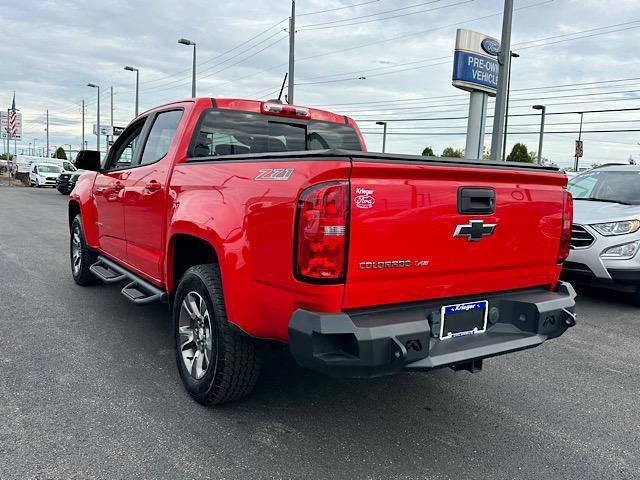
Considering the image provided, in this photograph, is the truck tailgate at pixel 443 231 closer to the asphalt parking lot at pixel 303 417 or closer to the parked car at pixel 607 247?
the asphalt parking lot at pixel 303 417

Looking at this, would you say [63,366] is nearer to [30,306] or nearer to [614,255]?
[30,306]

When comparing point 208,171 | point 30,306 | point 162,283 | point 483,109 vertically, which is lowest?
point 30,306

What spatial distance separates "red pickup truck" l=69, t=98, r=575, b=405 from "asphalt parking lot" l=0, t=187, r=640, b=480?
14.6 inches

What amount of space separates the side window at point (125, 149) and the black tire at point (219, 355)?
6.98 ft

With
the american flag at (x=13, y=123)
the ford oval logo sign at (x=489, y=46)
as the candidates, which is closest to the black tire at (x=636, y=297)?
the ford oval logo sign at (x=489, y=46)

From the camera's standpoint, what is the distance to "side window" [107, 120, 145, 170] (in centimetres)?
510

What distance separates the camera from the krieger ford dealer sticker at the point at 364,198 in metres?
2.54

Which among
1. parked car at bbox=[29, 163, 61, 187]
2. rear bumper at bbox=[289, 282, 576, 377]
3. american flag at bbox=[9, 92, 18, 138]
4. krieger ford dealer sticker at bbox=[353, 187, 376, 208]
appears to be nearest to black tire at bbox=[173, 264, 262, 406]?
rear bumper at bbox=[289, 282, 576, 377]

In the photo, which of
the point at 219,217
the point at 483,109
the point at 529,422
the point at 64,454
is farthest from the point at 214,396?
A: the point at 483,109

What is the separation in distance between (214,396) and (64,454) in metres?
0.84

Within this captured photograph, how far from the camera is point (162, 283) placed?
412cm

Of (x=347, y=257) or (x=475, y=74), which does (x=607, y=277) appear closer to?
(x=347, y=257)

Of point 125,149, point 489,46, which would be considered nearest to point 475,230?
point 125,149

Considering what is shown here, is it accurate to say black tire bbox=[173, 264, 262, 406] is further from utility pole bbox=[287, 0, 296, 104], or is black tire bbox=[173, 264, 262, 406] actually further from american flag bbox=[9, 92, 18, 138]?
american flag bbox=[9, 92, 18, 138]
